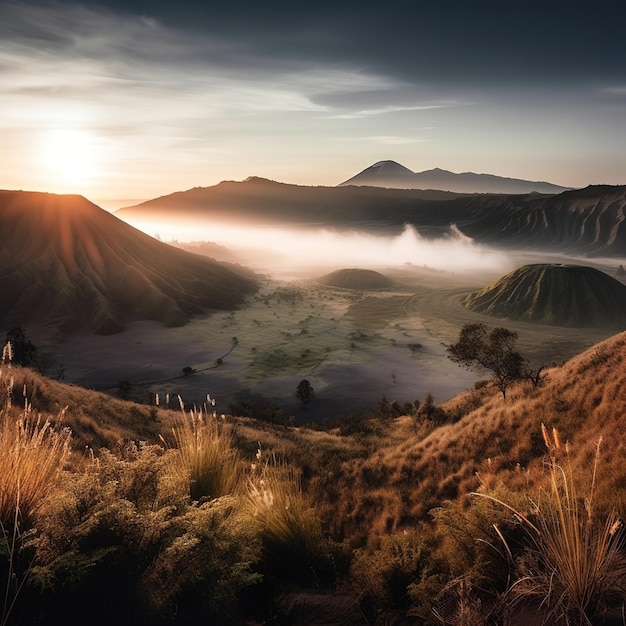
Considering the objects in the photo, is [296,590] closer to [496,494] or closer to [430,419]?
[496,494]

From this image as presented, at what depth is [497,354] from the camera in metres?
20.9

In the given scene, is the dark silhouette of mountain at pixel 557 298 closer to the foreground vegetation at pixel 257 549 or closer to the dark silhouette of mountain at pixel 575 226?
the foreground vegetation at pixel 257 549

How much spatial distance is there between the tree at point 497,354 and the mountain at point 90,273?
53.7 meters

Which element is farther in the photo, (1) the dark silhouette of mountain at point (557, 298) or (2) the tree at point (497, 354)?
(1) the dark silhouette of mountain at point (557, 298)

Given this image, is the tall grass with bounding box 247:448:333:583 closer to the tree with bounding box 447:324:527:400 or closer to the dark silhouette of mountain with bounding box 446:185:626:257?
the tree with bounding box 447:324:527:400

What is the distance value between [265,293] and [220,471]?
95222 millimetres

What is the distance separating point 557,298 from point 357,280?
49971 mm

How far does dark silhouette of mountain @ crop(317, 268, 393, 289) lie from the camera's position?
11381 centimetres

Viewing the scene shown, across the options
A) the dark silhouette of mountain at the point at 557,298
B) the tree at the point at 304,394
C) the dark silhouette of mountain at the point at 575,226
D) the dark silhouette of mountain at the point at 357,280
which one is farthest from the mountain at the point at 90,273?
the dark silhouette of mountain at the point at 575,226

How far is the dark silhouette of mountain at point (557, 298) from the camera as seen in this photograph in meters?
75.6

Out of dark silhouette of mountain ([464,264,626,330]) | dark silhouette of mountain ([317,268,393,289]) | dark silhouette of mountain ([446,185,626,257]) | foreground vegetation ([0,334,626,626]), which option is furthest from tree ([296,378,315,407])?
dark silhouette of mountain ([446,185,626,257])

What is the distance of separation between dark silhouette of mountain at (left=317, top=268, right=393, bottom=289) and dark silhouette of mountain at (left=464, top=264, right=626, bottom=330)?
102 feet

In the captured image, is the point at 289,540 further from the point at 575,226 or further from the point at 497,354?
the point at 575,226

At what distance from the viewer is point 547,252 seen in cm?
17562
